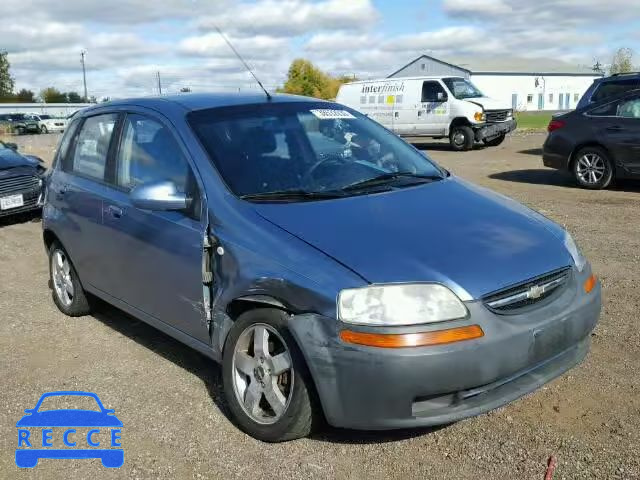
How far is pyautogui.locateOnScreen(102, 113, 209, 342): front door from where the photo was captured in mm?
3611

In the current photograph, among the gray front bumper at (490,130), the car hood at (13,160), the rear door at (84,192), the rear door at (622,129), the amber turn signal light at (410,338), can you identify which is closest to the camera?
the amber turn signal light at (410,338)

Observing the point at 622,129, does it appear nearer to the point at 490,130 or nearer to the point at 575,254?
the point at 575,254

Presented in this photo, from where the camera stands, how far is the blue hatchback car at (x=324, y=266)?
281 cm

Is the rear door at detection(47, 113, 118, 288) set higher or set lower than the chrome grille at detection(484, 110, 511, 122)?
lower

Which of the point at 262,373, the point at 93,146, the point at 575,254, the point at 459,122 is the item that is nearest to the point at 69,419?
the point at 262,373

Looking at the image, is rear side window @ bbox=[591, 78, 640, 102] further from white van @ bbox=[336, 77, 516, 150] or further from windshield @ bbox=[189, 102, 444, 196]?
windshield @ bbox=[189, 102, 444, 196]

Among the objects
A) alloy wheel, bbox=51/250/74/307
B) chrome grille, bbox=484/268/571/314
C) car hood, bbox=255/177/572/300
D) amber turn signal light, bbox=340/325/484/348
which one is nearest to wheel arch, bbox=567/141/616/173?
car hood, bbox=255/177/572/300

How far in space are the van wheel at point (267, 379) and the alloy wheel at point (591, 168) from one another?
28.7 ft

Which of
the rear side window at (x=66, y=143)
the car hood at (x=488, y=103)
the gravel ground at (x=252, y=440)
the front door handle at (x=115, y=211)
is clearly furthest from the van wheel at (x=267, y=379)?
the car hood at (x=488, y=103)

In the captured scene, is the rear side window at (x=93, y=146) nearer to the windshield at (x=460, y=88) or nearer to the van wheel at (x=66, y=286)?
the van wheel at (x=66, y=286)

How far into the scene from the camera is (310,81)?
7044 cm

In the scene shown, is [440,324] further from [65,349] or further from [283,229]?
[65,349]

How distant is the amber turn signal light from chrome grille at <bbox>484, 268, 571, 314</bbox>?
19cm

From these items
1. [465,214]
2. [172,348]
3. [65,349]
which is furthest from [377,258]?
[65,349]
